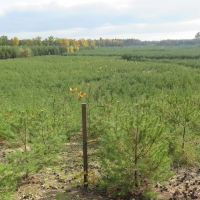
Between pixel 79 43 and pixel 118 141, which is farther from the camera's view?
pixel 79 43

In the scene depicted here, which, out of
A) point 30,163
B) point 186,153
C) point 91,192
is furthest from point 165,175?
point 30,163

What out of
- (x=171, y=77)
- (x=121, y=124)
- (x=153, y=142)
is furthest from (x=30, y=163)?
(x=171, y=77)

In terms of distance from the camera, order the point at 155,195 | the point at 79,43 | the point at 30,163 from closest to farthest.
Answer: the point at 155,195
the point at 30,163
the point at 79,43

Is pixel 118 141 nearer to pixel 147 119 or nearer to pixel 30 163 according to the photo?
pixel 147 119

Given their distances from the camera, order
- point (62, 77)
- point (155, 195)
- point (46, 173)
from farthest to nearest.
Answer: point (62, 77)
point (46, 173)
point (155, 195)

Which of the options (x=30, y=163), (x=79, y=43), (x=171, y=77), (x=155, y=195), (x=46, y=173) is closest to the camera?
(x=155, y=195)

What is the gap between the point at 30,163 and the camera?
15.3ft

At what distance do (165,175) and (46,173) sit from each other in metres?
2.76

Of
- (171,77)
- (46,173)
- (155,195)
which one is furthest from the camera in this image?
(171,77)

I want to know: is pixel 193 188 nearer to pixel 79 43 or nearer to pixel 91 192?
pixel 91 192

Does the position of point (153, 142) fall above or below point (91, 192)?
above

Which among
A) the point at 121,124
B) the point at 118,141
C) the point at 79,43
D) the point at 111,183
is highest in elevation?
the point at 79,43

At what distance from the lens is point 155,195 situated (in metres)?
4.19

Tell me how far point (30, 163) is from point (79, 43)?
140 meters
